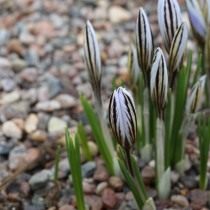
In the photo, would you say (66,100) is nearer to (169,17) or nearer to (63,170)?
(63,170)

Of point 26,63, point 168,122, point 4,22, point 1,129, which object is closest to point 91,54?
point 168,122

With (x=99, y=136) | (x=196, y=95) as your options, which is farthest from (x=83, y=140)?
(x=196, y=95)

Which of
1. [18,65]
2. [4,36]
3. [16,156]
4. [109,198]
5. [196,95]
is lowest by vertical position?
[109,198]

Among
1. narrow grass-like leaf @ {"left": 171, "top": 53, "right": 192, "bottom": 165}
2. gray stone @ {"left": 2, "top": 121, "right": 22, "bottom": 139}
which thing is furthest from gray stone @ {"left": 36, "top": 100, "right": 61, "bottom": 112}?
narrow grass-like leaf @ {"left": 171, "top": 53, "right": 192, "bottom": 165}

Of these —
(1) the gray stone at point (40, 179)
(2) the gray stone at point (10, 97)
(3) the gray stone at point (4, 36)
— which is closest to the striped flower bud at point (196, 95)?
(1) the gray stone at point (40, 179)

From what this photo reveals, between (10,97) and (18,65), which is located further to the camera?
(18,65)

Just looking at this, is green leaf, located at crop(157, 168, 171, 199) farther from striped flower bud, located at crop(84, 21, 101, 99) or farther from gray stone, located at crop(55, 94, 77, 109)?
gray stone, located at crop(55, 94, 77, 109)
